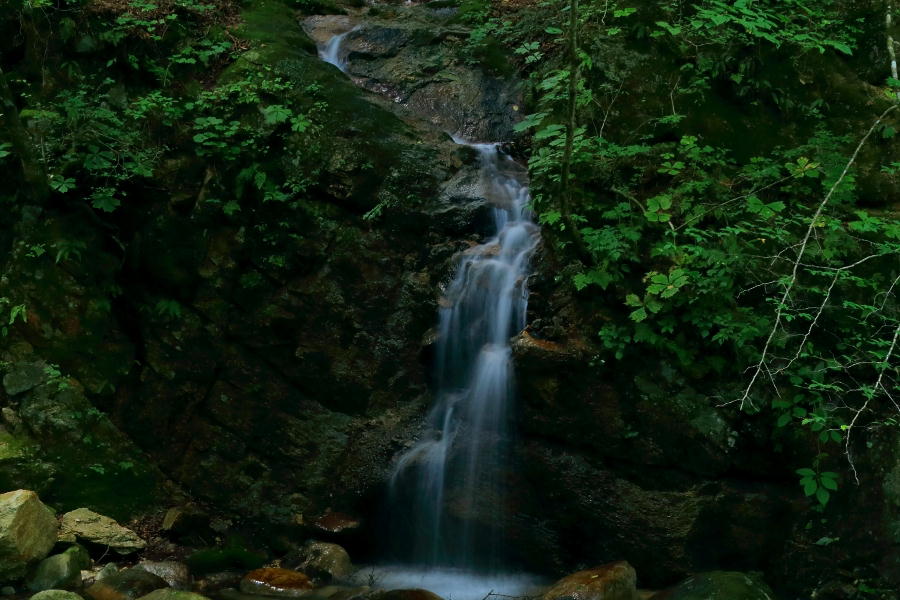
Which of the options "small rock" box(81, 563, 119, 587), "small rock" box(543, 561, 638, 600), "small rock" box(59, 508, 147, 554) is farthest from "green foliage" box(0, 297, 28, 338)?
"small rock" box(543, 561, 638, 600)

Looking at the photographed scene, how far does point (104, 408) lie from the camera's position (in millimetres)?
6574

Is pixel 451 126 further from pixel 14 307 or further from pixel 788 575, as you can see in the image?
pixel 788 575

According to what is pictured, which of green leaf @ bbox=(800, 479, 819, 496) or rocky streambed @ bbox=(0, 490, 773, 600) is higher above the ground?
green leaf @ bbox=(800, 479, 819, 496)

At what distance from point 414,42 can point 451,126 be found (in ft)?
6.16

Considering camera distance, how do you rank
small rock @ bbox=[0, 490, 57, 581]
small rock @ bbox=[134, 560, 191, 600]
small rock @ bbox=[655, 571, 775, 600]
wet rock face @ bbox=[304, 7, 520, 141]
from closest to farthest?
small rock @ bbox=[655, 571, 775, 600], small rock @ bbox=[0, 490, 57, 581], small rock @ bbox=[134, 560, 191, 600], wet rock face @ bbox=[304, 7, 520, 141]

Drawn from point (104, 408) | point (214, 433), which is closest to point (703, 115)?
point (214, 433)

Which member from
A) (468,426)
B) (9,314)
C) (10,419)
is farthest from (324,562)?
(9,314)

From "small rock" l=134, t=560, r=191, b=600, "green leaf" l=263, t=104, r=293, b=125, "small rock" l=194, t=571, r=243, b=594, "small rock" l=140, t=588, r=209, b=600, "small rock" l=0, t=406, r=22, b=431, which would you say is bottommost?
"small rock" l=194, t=571, r=243, b=594

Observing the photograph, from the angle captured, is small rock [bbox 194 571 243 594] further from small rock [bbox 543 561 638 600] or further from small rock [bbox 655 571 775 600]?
small rock [bbox 655 571 775 600]

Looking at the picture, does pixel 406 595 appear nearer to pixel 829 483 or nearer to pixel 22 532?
pixel 22 532

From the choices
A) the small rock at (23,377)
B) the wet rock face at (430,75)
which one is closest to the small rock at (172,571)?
the small rock at (23,377)

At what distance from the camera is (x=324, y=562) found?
19.5 ft

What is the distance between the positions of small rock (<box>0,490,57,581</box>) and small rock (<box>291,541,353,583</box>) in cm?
192

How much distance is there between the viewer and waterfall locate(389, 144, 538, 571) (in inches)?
232
